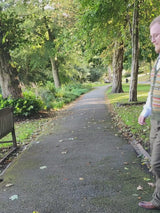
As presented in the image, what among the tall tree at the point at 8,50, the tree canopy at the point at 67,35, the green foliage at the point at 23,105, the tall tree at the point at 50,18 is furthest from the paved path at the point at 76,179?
the tall tree at the point at 50,18

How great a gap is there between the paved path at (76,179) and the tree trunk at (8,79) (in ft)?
18.4

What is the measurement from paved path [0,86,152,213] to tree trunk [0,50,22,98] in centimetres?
561

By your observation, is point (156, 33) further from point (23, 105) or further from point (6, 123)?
point (23, 105)

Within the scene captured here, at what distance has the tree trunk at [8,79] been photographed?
11148 millimetres

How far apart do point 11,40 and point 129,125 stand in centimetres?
750

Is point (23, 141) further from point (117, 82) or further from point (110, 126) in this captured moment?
point (117, 82)

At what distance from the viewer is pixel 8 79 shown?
444 inches

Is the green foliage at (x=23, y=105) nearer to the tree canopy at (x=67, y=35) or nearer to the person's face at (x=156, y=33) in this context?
the tree canopy at (x=67, y=35)

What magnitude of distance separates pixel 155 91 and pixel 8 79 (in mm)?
9980

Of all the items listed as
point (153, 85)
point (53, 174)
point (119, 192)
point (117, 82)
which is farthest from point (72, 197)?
point (117, 82)

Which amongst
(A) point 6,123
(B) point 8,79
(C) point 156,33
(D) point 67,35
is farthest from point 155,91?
(D) point 67,35

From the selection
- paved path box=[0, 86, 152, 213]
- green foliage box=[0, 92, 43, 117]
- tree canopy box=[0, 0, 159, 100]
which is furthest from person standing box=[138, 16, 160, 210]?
green foliage box=[0, 92, 43, 117]

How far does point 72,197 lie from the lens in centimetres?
339

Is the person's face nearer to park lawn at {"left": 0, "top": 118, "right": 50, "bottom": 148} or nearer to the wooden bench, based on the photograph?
the wooden bench
